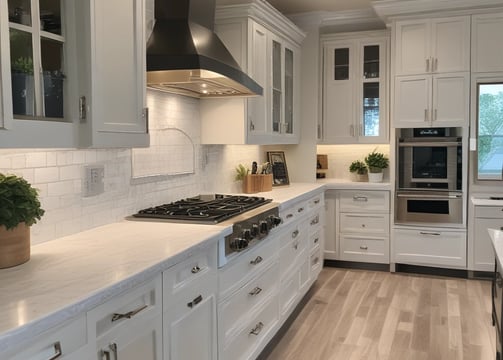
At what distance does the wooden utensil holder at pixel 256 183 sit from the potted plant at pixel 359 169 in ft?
5.14

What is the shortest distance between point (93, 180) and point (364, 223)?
3.34 meters

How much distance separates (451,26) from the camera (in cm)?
457

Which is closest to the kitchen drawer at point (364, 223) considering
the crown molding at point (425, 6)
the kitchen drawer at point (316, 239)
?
the kitchen drawer at point (316, 239)

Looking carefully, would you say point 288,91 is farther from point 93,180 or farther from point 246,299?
point 93,180

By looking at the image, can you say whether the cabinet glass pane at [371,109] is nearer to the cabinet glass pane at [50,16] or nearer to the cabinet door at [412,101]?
the cabinet door at [412,101]

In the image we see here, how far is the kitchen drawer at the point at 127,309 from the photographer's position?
4.58ft

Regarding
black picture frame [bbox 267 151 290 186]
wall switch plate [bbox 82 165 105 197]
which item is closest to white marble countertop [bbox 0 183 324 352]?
wall switch plate [bbox 82 165 105 197]

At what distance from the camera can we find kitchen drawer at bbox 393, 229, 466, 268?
15.4ft

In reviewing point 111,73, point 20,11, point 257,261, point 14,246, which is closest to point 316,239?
point 257,261

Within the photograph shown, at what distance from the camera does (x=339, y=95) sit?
5.27 metres

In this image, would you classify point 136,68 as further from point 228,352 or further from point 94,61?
point 228,352

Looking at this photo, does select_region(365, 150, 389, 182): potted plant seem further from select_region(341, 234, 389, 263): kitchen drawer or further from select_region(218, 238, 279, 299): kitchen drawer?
select_region(218, 238, 279, 299): kitchen drawer

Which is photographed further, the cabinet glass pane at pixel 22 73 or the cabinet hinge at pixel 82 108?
the cabinet hinge at pixel 82 108

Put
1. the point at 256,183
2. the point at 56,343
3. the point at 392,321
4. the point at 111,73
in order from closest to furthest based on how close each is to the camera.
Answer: the point at 56,343 < the point at 111,73 < the point at 392,321 < the point at 256,183
